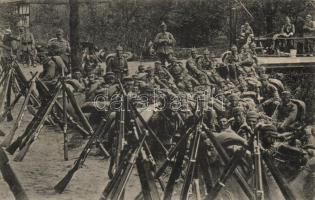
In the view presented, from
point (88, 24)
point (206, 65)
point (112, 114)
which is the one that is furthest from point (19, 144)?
point (88, 24)

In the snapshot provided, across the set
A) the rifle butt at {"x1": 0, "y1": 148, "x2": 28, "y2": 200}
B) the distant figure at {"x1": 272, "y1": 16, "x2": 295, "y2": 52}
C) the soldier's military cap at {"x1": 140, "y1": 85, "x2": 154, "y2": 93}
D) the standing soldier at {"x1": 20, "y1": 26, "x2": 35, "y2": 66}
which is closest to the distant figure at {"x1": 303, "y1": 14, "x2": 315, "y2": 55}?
the distant figure at {"x1": 272, "y1": 16, "x2": 295, "y2": 52}

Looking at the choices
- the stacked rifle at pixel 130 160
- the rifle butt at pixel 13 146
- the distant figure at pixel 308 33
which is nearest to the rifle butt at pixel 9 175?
the stacked rifle at pixel 130 160

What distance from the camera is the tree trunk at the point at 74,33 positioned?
41.5 feet

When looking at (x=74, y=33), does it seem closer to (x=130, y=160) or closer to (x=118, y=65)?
(x=118, y=65)

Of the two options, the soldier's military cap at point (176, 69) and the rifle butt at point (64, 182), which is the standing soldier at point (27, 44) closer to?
the soldier's military cap at point (176, 69)

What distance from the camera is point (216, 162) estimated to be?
23.7 ft

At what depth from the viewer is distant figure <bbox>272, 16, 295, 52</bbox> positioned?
59.8ft

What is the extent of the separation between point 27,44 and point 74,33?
5411mm

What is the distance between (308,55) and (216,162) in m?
11.7

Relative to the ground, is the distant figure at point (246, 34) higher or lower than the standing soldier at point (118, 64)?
higher

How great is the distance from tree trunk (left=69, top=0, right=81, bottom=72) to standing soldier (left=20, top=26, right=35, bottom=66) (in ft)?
16.8

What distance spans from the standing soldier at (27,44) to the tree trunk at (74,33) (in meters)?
5.13

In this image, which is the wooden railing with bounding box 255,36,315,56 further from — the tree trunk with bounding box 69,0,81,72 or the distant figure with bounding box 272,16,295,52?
the tree trunk with bounding box 69,0,81,72

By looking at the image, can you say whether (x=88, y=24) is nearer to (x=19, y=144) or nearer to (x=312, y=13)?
(x=312, y=13)
